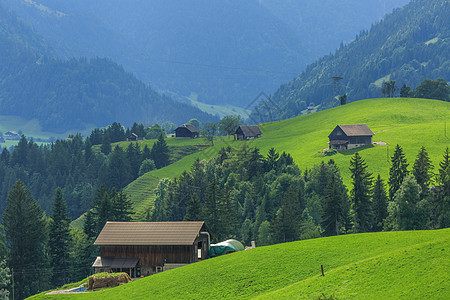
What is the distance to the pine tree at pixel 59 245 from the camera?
4500 inches

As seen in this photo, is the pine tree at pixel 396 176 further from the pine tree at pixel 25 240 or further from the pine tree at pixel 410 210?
the pine tree at pixel 25 240

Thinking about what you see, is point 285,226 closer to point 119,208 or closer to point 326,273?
point 119,208

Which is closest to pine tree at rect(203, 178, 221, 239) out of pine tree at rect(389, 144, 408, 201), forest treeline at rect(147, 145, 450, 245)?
forest treeline at rect(147, 145, 450, 245)

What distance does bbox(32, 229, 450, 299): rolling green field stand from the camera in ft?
133

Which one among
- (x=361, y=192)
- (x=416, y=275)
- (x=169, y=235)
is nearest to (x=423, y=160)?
(x=361, y=192)

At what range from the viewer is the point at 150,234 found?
82.6 meters

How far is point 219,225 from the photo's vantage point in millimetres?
113000

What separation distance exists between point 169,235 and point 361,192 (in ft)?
139

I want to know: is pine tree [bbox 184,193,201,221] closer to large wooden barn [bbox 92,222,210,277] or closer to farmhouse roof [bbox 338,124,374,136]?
large wooden barn [bbox 92,222,210,277]

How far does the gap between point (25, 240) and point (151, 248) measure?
1634 inches

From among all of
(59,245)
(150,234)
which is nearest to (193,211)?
(59,245)

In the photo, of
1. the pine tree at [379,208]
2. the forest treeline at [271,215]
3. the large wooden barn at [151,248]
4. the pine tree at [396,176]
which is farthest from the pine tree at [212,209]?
the pine tree at [396,176]

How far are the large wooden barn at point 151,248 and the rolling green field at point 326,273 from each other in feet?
44.1

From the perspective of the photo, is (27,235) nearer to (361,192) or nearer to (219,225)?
(219,225)
